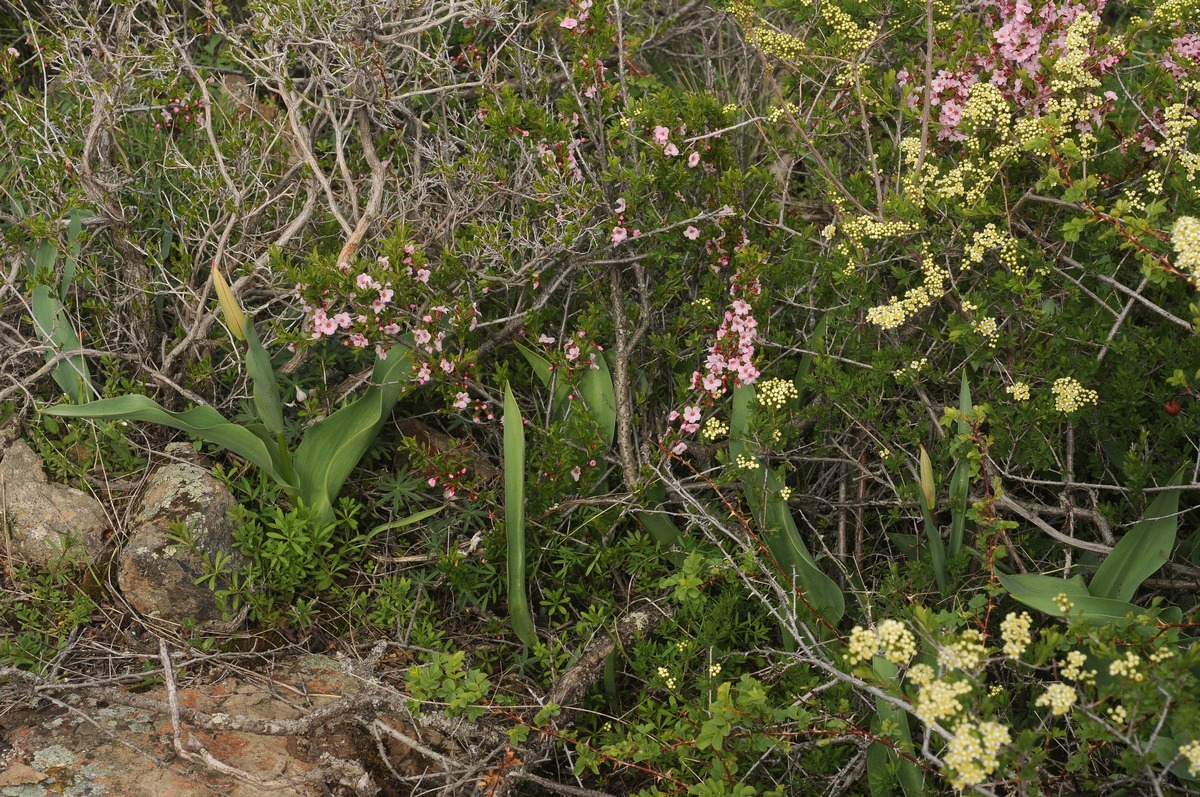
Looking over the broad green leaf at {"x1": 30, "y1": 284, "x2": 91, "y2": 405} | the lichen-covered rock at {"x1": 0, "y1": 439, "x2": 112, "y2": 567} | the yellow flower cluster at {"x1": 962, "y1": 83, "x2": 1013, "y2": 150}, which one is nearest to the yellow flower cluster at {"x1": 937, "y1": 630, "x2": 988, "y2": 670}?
the yellow flower cluster at {"x1": 962, "y1": 83, "x2": 1013, "y2": 150}

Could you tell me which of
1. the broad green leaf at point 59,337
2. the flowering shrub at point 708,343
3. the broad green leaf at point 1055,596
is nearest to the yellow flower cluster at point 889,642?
the flowering shrub at point 708,343

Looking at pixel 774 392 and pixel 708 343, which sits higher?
pixel 774 392

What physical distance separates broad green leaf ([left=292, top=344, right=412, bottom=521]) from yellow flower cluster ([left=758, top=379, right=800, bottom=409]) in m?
1.01

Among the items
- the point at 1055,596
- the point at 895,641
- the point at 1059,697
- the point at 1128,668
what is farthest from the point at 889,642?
the point at 1055,596

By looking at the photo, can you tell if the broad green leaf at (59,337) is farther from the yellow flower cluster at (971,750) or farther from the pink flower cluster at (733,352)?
the yellow flower cluster at (971,750)

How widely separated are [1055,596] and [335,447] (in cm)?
188

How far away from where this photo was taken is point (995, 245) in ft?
8.06

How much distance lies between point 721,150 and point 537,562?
136cm

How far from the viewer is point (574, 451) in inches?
113

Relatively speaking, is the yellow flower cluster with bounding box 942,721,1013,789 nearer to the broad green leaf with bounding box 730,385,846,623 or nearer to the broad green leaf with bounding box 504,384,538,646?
the broad green leaf with bounding box 730,385,846,623

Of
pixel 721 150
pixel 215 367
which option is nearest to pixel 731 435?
pixel 721 150

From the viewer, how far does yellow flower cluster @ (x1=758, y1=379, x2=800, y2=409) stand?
100 inches

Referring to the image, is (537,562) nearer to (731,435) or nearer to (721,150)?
(731,435)

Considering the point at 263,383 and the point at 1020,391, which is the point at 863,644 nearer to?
the point at 1020,391
